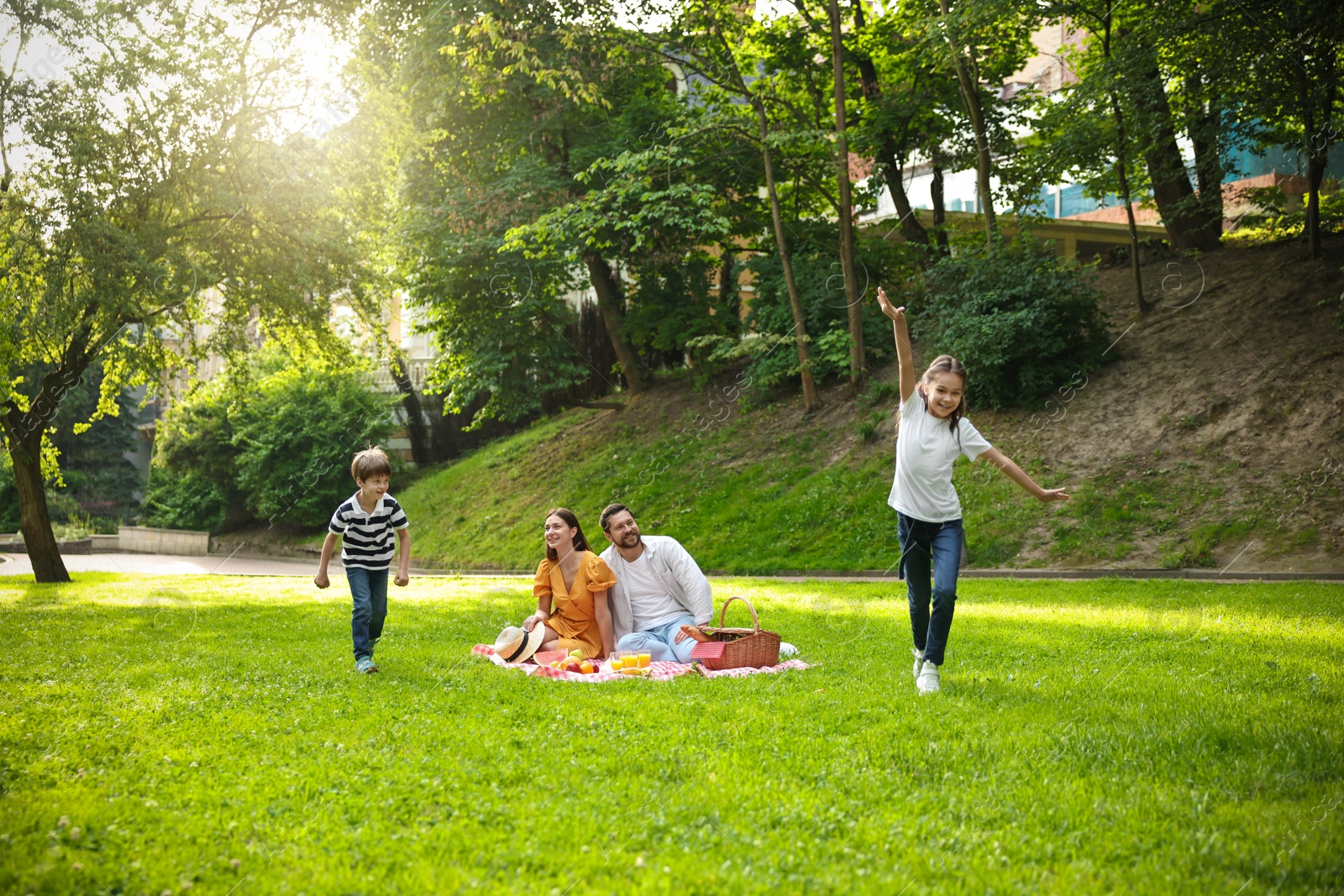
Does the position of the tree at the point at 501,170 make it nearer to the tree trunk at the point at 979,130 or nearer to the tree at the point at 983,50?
the tree at the point at 983,50

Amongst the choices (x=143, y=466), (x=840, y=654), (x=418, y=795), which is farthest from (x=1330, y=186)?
(x=143, y=466)

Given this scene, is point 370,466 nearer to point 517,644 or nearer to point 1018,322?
point 517,644

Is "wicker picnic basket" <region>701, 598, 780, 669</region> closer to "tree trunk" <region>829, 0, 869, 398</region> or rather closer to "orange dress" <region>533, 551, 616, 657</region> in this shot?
"orange dress" <region>533, 551, 616, 657</region>

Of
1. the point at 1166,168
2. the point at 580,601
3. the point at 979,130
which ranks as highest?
the point at 979,130

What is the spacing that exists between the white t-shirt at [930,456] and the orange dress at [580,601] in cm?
281

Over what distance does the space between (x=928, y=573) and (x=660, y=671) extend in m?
2.14

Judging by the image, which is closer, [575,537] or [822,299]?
[575,537]

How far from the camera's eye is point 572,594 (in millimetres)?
8391

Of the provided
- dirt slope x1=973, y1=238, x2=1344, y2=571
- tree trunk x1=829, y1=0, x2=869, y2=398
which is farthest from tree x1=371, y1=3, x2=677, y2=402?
dirt slope x1=973, y1=238, x2=1344, y2=571

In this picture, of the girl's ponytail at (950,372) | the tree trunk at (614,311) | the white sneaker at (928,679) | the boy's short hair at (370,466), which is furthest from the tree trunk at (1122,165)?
the boy's short hair at (370,466)

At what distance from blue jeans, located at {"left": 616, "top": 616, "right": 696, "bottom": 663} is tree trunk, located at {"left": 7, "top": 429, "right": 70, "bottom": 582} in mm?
14726

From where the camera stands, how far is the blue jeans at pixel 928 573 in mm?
6305

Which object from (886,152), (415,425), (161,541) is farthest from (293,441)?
(886,152)

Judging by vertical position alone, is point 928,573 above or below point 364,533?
below
